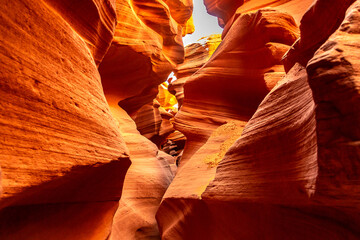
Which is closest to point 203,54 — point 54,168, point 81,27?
point 81,27

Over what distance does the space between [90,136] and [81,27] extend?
1.53 meters

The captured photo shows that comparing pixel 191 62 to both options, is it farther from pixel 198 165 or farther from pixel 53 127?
pixel 53 127

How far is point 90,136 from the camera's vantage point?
2.53m

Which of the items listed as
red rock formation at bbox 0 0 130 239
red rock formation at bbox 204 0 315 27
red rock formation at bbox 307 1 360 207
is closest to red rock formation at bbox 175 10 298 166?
red rock formation at bbox 204 0 315 27

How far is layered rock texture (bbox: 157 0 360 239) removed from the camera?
4.61 feet

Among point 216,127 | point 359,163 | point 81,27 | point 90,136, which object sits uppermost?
point 81,27

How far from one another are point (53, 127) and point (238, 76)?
5.07 meters

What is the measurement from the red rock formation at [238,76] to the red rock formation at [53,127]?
362 cm

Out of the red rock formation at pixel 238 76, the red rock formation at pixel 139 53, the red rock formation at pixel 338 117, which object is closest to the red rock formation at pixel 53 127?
the red rock formation at pixel 338 117

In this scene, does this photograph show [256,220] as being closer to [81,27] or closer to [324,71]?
[324,71]

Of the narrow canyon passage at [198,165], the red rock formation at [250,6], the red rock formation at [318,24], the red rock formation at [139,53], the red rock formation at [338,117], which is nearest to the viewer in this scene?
the red rock formation at [338,117]

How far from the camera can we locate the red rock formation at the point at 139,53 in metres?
7.37

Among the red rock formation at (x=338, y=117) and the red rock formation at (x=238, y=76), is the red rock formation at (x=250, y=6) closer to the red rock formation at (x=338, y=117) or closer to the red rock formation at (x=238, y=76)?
the red rock formation at (x=238, y=76)

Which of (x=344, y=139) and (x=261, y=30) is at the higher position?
(x=344, y=139)
